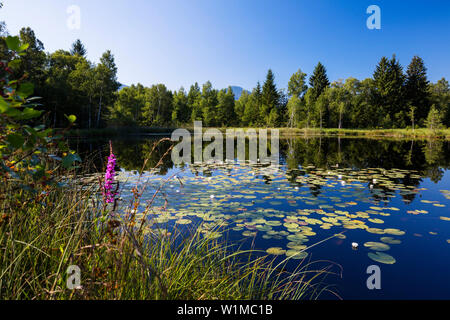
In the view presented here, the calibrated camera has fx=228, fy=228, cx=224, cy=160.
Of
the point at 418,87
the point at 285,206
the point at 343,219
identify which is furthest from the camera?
the point at 418,87

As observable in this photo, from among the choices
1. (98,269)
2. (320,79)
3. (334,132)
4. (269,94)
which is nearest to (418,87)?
(320,79)

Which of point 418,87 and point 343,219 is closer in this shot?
point 343,219

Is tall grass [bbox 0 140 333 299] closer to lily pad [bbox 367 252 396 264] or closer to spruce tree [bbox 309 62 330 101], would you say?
lily pad [bbox 367 252 396 264]

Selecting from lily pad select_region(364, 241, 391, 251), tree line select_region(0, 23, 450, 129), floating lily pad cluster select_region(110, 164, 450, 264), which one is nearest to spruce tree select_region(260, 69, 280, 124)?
tree line select_region(0, 23, 450, 129)

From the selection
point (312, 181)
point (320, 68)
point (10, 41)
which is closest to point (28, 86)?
point (10, 41)

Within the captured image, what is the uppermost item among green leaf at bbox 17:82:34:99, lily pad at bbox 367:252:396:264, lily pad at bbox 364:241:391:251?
green leaf at bbox 17:82:34:99

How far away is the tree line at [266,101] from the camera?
3136 centimetres

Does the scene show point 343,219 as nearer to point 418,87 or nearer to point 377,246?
point 377,246

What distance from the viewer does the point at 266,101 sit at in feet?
161

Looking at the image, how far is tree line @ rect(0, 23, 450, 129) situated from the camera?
31.4 m

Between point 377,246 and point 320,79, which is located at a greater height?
point 320,79

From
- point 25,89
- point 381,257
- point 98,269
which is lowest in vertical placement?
point 381,257
